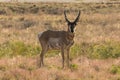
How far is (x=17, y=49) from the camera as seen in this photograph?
17344mm

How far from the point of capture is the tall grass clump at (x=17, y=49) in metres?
16.8

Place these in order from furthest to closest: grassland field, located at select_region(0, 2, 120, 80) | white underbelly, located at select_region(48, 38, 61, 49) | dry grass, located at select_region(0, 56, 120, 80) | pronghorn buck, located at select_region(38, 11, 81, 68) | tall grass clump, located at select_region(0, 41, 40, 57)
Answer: tall grass clump, located at select_region(0, 41, 40, 57)
white underbelly, located at select_region(48, 38, 61, 49)
pronghorn buck, located at select_region(38, 11, 81, 68)
grassland field, located at select_region(0, 2, 120, 80)
dry grass, located at select_region(0, 56, 120, 80)

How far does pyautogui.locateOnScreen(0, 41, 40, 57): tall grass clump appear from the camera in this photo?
16.8m

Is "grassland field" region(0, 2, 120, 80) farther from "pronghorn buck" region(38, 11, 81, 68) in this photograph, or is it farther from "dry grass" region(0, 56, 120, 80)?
"pronghorn buck" region(38, 11, 81, 68)

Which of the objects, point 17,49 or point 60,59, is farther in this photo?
point 17,49

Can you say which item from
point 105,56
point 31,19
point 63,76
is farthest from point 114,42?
point 31,19

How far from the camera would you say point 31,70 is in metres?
12.6

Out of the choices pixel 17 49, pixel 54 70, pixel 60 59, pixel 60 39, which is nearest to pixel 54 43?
pixel 60 39

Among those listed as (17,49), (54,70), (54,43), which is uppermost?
(54,43)

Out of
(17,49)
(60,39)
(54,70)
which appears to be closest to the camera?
(54,70)

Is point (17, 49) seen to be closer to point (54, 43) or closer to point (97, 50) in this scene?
point (97, 50)

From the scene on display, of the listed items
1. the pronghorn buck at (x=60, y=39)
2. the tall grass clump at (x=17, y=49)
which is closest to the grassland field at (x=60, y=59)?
the tall grass clump at (x=17, y=49)

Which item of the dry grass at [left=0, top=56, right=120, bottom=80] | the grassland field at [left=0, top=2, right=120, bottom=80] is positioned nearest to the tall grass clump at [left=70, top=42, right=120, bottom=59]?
the grassland field at [left=0, top=2, right=120, bottom=80]

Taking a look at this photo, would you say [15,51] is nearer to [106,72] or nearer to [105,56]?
[105,56]
